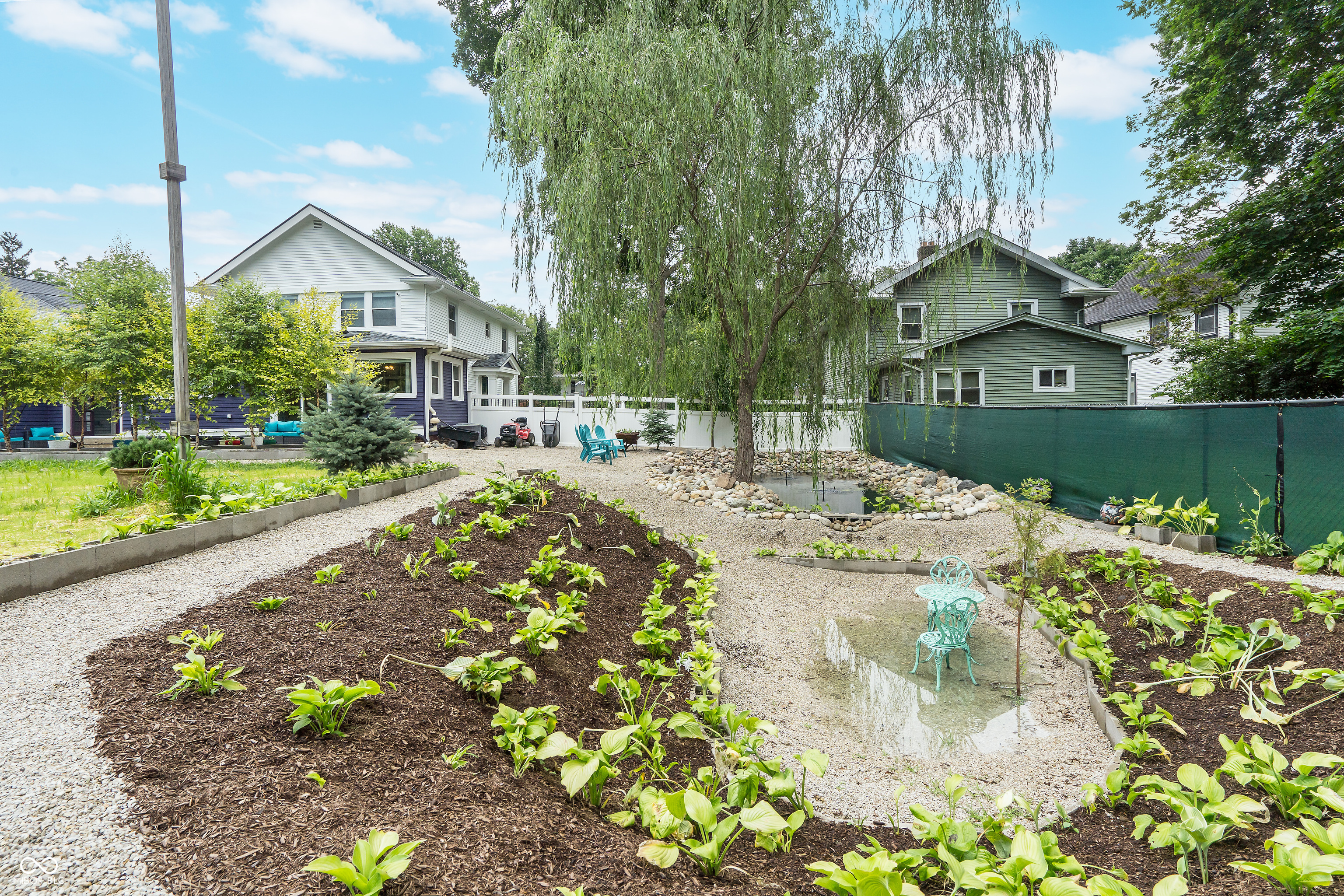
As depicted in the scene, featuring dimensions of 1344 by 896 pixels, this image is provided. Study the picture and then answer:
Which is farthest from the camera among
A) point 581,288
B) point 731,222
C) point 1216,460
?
point 581,288

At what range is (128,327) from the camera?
13086 millimetres

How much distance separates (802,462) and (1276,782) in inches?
477

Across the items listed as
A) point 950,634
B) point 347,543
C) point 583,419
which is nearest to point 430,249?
point 583,419

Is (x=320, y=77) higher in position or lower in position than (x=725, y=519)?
higher

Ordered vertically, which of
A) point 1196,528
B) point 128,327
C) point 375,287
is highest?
point 375,287

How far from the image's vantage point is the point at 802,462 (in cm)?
1411

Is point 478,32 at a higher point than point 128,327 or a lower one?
higher

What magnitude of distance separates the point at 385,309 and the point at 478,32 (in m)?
8.03

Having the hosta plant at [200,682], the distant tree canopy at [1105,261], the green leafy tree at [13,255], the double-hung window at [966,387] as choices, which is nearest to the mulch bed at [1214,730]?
the hosta plant at [200,682]

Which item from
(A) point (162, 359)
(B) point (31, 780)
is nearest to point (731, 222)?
(B) point (31, 780)

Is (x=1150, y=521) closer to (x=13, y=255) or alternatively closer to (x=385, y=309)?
(x=385, y=309)

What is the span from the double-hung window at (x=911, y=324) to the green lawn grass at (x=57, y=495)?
8.95 m

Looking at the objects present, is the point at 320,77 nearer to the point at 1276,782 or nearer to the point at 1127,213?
the point at 1276,782

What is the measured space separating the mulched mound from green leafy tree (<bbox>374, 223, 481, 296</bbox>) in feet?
141
